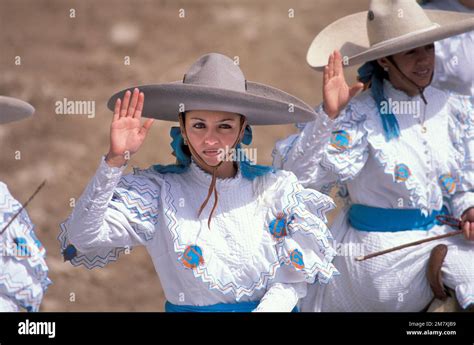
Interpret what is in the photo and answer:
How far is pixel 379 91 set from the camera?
4.75m

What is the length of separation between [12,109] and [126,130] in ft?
2.26

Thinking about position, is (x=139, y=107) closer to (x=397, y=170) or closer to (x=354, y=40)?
(x=397, y=170)

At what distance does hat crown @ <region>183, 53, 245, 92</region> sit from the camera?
12.6 ft

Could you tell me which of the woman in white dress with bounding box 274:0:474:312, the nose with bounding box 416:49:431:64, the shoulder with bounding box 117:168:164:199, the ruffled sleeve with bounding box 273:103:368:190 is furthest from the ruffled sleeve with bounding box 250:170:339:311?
the nose with bounding box 416:49:431:64

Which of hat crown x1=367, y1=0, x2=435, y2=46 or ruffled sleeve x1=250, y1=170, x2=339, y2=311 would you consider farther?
hat crown x1=367, y1=0, x2=435, y2=46

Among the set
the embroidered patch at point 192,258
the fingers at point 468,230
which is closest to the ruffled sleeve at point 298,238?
the embroidered patch at point 192,258

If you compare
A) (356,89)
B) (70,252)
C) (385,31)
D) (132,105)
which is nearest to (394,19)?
(385,31)

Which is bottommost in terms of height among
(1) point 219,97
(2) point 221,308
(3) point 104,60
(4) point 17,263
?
(2) point 221,308

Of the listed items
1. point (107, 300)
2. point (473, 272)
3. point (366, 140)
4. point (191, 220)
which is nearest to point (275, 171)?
point (191, 220)

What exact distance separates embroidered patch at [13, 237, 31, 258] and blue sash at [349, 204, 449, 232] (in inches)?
56.2

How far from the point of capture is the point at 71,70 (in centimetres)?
714

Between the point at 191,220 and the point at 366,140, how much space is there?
1.06 m

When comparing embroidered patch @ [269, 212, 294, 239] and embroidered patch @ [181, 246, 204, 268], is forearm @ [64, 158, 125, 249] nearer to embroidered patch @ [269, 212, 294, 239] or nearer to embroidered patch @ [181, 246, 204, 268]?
embroidered patch @ [181, 246, 204, 268]
